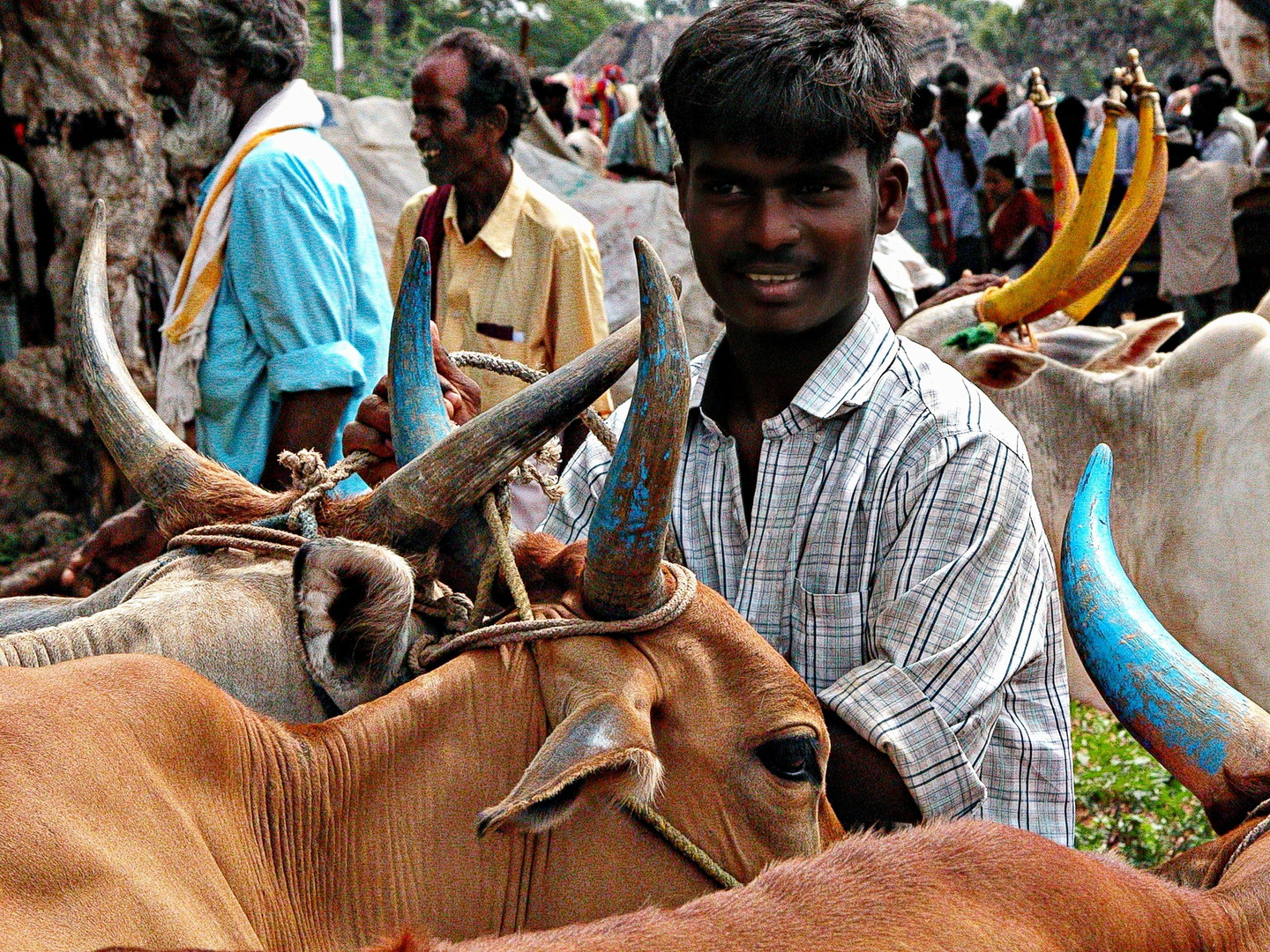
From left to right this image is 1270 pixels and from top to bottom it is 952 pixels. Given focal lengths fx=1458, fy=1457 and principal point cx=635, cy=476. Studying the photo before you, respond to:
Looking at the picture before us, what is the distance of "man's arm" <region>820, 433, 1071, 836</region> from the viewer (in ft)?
7.41

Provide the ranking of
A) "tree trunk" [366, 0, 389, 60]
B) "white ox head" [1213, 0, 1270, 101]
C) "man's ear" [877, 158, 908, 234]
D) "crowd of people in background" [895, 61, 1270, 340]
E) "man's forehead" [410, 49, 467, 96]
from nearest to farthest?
"man's ear" [877, 158, 908, 234]
"man's forehead" [410, 49, 467, 96]
"crowd of people in background" [895, 61, 1270, 340]
"white ox head" [1213, 0, 1270, 101]
"tree trunk" [366, 0, 389, 60]

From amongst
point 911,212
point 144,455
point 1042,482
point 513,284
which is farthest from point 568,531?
point 911,212

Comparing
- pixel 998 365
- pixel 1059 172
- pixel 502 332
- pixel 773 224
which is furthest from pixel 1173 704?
pixel 1059 172

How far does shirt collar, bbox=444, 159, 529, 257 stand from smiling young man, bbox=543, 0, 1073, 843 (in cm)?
246

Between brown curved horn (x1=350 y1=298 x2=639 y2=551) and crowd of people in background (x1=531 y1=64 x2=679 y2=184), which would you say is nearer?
brown curved horn (x1=350 y1=298 x2=639 y2=551)

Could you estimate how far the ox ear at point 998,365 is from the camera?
553cm

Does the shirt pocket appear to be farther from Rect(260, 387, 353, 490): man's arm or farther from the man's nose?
Rect(260, 387, 353, 490): man's arm

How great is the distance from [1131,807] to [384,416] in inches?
145

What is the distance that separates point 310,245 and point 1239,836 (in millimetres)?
2902

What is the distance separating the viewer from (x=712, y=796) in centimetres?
211

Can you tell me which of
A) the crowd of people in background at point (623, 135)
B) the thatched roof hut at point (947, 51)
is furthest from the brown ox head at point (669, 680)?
the thatched roof hut at point (947, 51)

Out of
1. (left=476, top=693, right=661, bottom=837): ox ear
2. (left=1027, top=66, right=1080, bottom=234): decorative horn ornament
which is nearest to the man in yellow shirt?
(left=1027, top=66, right=1080, bottom=234): decorative horn ornament

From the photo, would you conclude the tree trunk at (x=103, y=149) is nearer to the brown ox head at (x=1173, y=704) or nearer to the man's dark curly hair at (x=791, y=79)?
the man's dark curly hair at (x=791, y=79)

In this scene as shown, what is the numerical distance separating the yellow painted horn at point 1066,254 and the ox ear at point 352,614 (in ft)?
→ 13.5
